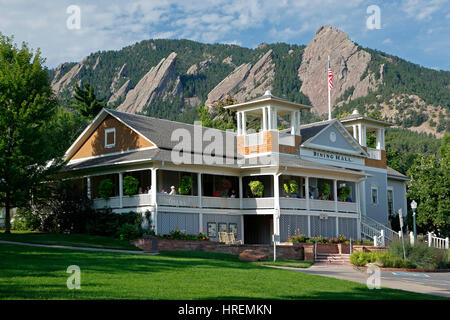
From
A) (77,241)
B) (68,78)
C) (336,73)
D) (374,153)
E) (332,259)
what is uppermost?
(336,73)

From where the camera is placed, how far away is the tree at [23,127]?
26969mm

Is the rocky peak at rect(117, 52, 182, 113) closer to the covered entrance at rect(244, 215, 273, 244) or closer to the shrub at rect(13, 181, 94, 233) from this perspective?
the covered entrance at rect(244, 215, 273, 244)

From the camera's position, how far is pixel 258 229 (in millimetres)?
33625

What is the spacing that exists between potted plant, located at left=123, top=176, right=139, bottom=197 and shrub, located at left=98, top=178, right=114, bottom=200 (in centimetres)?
127

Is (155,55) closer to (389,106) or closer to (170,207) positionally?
(389,106)

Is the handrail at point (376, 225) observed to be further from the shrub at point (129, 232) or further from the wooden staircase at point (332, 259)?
the shrub at point (129, 232)

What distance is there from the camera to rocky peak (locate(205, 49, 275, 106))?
164m

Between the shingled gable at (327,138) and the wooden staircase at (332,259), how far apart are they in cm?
835

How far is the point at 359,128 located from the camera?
4072cm

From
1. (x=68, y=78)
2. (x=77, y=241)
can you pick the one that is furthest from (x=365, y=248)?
(x=68, y=78)

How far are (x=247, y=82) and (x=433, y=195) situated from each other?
127623mm

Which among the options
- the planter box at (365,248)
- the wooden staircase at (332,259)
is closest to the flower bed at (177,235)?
the wooden staircase at (332,259)

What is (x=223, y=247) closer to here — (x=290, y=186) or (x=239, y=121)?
(x=290, y=186)

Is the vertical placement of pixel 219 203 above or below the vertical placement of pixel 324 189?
below
